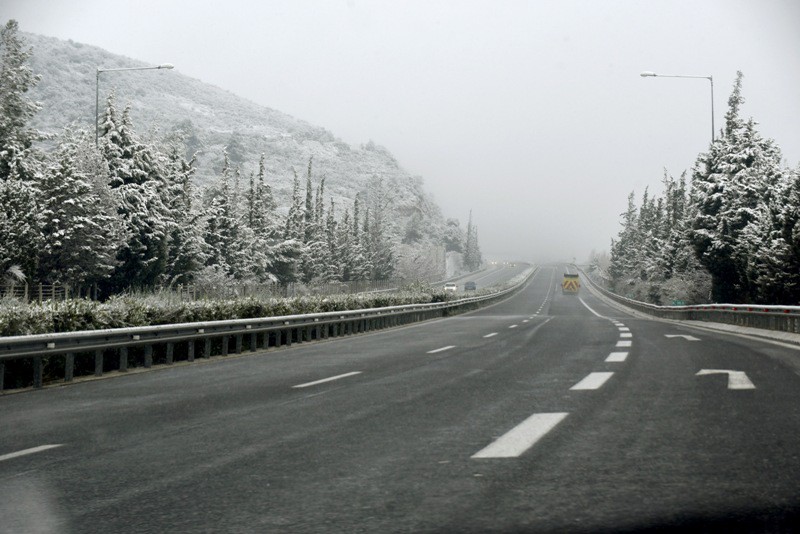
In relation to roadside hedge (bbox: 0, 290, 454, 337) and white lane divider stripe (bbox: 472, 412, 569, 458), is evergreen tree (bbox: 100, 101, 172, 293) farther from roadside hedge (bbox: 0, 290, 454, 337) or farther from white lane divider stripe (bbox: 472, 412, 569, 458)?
white lane divider stripe (bbox: 472, 412, 569, 458)

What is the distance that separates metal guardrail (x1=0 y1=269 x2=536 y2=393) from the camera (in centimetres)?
1362

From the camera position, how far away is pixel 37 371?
535 inches

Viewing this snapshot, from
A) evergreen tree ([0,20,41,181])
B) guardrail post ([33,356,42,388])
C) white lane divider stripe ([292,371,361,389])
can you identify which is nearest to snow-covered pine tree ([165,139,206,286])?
evergreen tree ([0,20,41,181])

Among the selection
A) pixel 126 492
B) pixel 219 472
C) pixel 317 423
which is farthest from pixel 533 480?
pixel 317 423

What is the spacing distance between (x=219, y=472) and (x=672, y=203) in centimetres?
10598

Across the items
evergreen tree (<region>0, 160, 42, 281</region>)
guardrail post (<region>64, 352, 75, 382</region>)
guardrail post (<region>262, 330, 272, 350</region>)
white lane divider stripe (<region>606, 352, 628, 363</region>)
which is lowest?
guardrail post (<region>262, 330, 272, 350</region>)

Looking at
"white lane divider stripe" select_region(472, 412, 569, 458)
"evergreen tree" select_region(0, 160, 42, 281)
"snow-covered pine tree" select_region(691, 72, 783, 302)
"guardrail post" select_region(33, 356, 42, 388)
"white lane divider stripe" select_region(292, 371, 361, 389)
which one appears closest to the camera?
"white lane divider stripe" select_region(472, 412, 569, 458)

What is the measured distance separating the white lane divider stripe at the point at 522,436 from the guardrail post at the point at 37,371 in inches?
329

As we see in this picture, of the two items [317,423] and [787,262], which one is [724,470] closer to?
[317,423]

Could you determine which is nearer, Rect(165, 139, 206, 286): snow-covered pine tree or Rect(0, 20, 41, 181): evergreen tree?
Rect(0, 20, 41, 181): evergreen tree

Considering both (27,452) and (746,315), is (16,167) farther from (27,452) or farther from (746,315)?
(27,452)

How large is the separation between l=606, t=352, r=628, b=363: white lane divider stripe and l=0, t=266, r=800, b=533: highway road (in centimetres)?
189

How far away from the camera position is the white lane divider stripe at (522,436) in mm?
6520

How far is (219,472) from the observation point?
243 inches
